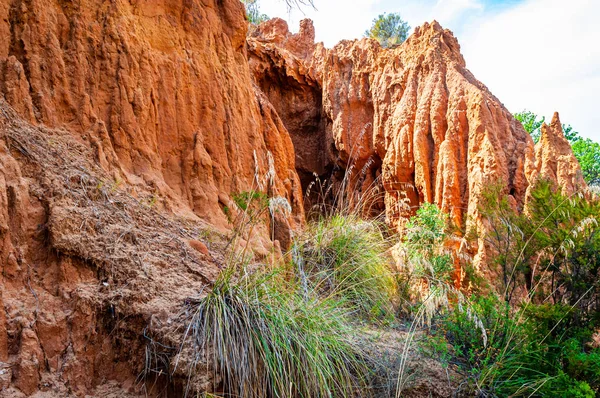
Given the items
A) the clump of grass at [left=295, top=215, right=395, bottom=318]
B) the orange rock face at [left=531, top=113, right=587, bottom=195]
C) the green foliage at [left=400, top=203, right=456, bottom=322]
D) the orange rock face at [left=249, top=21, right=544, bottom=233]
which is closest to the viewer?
the clump of grass at [left=295, top=215, right=395, bottom=318]

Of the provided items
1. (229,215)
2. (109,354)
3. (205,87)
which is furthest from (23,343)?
(205,87)

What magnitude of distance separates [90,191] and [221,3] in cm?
565

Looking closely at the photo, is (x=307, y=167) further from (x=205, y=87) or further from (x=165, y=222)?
(x=165, y=222)

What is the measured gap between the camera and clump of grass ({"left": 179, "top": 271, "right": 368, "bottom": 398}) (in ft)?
12.6

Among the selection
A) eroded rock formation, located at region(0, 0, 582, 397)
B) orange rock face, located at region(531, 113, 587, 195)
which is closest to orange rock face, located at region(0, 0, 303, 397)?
eroded rock formation, located at region(0, 0, 582, 397)

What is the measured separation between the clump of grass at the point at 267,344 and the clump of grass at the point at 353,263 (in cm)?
144

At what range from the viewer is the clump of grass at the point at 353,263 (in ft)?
20.2

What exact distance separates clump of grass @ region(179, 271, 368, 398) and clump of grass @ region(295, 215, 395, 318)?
144 centimetres

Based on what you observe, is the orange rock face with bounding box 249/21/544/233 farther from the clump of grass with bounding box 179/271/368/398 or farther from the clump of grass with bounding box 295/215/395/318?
the clump of grass with bounding box 179/271/368/398

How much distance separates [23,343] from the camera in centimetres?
366

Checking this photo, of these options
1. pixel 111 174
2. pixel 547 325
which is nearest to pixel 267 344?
pixel 547 325

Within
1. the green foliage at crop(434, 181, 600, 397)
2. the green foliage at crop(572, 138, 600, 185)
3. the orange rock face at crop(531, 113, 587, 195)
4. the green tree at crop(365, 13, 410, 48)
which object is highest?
the green tree at crop(365, 13, 410, 48)

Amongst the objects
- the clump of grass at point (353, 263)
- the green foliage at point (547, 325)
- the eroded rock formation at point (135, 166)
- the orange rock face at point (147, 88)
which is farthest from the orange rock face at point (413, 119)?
the green foliage at point (547, 325)

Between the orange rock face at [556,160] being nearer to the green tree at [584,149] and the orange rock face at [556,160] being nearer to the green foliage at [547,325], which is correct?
the green foliage at [547,325]
